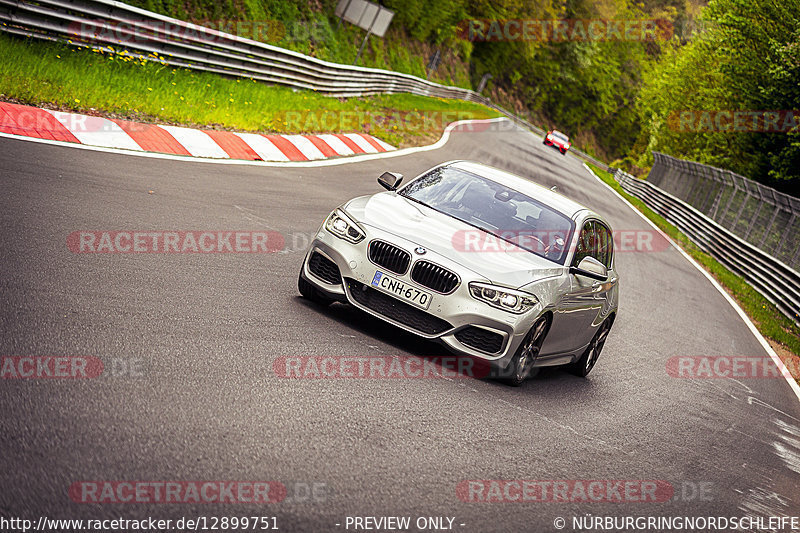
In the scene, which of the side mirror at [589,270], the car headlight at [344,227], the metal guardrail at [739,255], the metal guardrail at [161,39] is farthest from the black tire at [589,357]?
the metal guardrail at [739,255]

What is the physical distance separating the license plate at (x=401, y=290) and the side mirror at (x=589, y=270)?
1587mm

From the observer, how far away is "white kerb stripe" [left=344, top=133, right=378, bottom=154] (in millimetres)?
20984

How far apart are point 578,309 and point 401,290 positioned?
1966 mm

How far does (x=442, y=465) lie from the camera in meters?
5.36

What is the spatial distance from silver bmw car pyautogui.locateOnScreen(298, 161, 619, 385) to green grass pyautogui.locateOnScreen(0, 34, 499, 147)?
6365 millimetres

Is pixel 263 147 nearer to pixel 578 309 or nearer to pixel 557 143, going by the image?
pixel 578 309

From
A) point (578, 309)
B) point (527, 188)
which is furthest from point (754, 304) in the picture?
point (578, 309)

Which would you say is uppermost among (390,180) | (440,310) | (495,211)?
(495,211)

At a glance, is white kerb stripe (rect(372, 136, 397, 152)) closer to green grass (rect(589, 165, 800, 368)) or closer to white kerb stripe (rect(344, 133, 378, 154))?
white kerb stripe (rect(344, 133, 378, 154))

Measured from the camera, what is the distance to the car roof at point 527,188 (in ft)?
28.9

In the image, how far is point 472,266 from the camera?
725 centimetres

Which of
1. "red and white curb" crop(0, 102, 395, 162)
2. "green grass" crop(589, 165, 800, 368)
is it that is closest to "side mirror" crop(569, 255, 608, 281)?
"red and white curb" crop(0, 102, 395, 162)

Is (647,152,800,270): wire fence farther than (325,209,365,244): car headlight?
Yes

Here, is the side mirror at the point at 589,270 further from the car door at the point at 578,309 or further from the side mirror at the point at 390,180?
the side mirror at the point at 390,180
